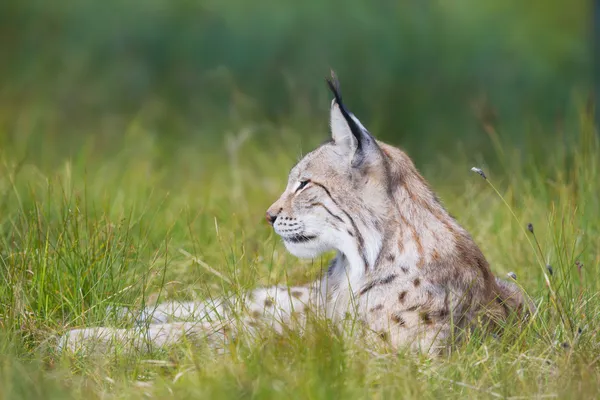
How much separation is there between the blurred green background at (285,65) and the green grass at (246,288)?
2.18 metres

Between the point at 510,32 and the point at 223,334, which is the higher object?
the point at 510,32

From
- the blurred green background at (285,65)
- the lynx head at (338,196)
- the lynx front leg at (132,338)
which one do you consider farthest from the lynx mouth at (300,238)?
the blurred green background at (285,65)

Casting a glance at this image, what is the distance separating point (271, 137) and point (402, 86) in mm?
2299

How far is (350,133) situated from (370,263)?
572mm

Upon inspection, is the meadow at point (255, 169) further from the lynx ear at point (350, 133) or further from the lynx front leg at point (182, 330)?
the lynx ear at point (350, 133)

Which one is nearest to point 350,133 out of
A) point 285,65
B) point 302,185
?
point 302,185

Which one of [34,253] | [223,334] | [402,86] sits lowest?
[223,334]

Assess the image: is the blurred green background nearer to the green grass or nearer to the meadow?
the meadow

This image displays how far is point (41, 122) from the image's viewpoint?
932 centimetres

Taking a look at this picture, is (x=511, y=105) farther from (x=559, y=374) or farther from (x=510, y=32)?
(x=559, y=374)

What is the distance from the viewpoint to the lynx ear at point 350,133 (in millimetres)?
4250

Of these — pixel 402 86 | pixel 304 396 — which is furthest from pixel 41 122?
pixel 304 396

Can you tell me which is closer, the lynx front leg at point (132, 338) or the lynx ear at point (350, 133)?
the lynx front leg at point (132, 338)

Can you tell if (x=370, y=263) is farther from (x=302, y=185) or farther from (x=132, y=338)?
(x=132, y=338)
